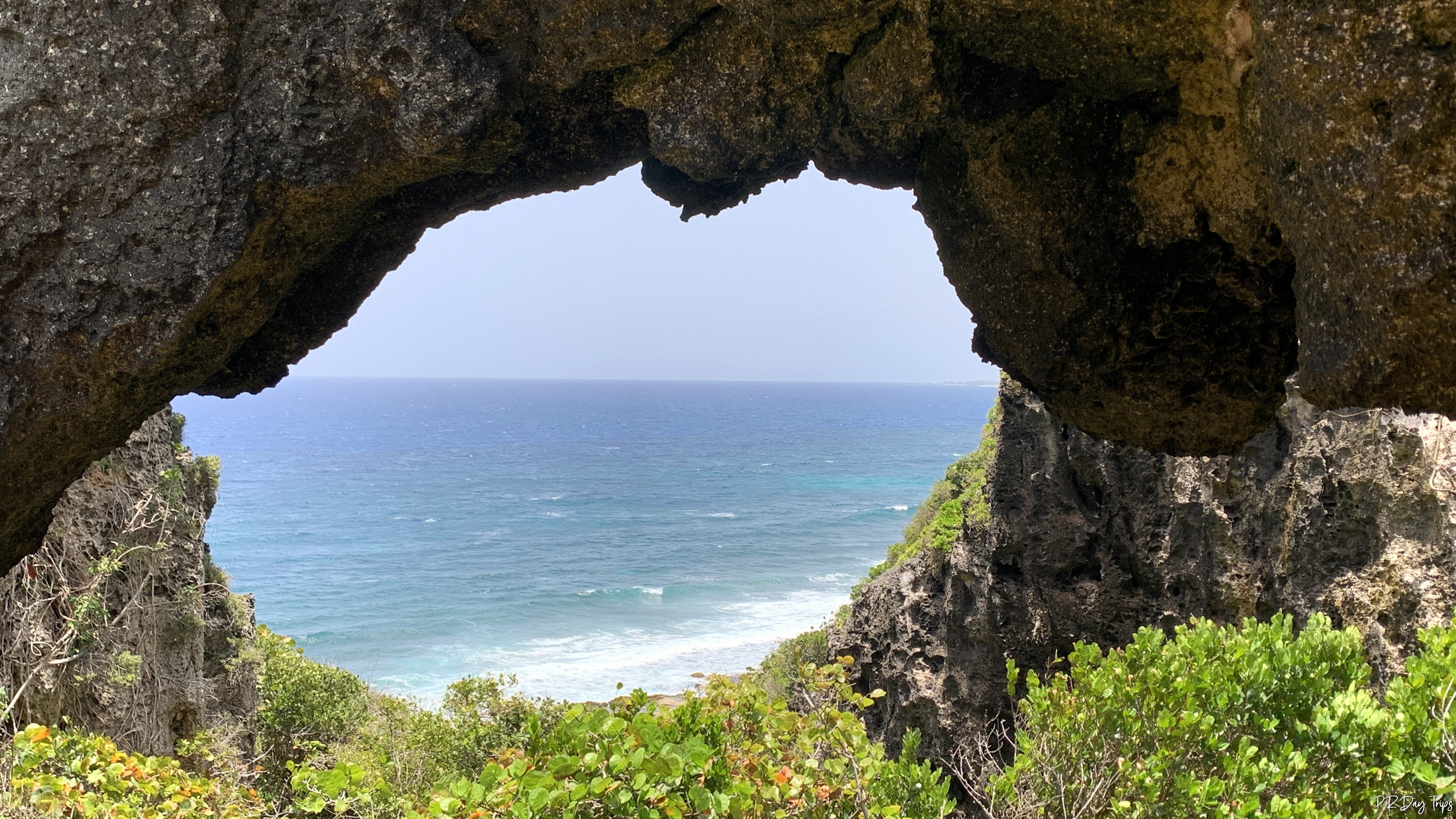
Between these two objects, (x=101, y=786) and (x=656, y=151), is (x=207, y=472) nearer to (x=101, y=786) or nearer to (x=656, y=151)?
(x=101, y=786)

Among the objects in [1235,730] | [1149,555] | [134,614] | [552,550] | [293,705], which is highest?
[1149,555]

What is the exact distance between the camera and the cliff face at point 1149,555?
10.2 m

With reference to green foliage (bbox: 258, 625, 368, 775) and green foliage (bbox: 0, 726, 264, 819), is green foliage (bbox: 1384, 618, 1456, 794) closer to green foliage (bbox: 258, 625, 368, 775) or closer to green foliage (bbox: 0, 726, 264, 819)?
green foliage (bbox: 0, 726, 264, 819)

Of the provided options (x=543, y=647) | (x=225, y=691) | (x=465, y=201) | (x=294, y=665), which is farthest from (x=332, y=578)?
(x=465, y=201)

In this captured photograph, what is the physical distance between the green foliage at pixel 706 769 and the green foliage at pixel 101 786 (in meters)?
2.05

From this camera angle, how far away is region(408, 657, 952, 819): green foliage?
15.3 ft

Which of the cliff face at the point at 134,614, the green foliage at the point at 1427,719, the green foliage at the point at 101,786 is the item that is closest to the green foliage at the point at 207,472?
the cliff face at the point at 134,614

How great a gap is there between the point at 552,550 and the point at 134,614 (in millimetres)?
54896

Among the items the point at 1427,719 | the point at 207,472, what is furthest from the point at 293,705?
the point at 1427,719

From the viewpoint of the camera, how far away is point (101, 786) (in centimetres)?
643

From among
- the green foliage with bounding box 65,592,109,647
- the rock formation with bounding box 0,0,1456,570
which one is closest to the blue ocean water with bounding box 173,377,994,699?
the green foliage with bounding box 65,592,109,647

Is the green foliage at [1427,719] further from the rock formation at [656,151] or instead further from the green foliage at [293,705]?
the green foliage at [293,705]

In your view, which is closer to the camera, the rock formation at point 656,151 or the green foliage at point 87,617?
the rock formation at point 656,151

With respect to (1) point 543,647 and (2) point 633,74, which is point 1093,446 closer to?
(2) point 633,74
